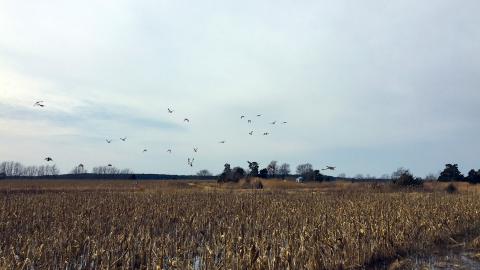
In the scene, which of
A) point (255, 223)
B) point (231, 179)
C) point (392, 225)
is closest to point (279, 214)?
point (255, 223)

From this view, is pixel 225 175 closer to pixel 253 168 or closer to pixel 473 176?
pixel 253 168

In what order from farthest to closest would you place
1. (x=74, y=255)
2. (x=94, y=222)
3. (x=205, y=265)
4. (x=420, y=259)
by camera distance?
(x=94, y=222), (x=420, y=259), (x=74, y=255), (x=205, y=265)

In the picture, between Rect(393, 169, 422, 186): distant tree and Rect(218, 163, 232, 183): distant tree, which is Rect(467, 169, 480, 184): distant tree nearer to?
Rect(393, 169, 422, 186): distant tree

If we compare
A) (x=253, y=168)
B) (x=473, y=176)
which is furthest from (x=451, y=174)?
(x=253, y=168)

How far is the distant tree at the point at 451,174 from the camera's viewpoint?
2835 inches

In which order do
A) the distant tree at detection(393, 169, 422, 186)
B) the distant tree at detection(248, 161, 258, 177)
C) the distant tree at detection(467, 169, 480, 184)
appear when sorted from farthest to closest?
1. the distant tree at detection(248, 161, 258, 177)
2. the distant tree at detection(467, 169, 480, 184)
3. the distant tree at detection(393, 169, 422, 186)

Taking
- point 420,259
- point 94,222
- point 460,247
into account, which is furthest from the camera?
point 94,222

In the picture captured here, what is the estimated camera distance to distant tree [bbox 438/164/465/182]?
236ft

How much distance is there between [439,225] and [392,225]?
225 cm

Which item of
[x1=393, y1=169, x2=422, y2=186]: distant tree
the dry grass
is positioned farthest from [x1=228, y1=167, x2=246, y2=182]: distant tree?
the dry grass

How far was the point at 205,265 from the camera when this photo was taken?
9.62m

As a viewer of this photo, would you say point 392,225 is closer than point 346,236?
No

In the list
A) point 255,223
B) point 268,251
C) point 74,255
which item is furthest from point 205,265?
point 255,223

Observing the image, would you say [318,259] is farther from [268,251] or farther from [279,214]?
[279,214]
